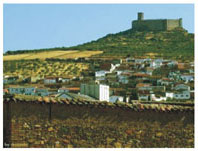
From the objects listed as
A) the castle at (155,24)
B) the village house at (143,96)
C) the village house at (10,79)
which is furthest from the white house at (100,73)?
the castle at (155,24)

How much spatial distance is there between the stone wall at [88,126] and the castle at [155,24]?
12980cm

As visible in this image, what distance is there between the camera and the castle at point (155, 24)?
13762cm

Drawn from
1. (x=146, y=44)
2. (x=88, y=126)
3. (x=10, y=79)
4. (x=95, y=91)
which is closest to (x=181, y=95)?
(x=10, y=79)

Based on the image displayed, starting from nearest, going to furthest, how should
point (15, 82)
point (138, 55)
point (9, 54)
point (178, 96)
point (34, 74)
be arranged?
1. point (178, 96)
2. point (15, 82)
3. point (34, 74)
4. point (138, 55)
5. point (9, 54)

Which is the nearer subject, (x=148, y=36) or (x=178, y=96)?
(x=178, y=96)

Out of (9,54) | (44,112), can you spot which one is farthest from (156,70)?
(44,112)

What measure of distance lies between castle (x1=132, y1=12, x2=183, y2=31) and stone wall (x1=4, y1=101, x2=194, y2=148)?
426 ft

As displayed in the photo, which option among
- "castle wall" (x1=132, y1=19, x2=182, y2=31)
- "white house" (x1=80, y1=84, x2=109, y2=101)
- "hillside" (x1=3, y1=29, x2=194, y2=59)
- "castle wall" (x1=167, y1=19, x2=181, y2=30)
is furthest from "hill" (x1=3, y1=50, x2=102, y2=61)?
"white house" (x1=80, y1=84, x2=109, y2=101)

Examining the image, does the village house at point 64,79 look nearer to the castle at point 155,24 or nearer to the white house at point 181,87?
the white house at point 181,87

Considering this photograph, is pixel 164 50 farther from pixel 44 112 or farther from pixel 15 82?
pixel 44 112

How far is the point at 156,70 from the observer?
308 feet

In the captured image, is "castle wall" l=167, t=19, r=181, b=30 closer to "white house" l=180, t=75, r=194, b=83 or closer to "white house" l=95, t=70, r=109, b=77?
"white house" l=95, t=70, r=109, b=77

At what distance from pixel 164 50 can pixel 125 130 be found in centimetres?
10408

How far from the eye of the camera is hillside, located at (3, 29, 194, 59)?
107 meters
